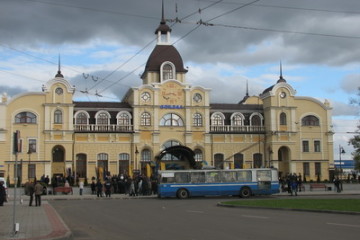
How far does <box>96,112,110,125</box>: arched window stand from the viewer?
195 ft

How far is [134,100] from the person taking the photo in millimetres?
59719

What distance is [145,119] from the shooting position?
60.2 m

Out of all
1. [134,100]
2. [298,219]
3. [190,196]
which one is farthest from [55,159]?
[298,219]

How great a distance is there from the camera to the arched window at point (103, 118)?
2345 inches

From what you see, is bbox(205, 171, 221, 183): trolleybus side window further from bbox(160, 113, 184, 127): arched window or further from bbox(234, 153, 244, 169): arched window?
bbox(234, 153, 244, 169): arched window

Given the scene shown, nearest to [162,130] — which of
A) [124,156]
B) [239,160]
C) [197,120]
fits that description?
[197,120]

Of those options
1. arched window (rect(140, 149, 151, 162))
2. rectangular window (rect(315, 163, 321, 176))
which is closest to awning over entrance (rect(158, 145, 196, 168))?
arched window (rect(140, 149, 151, 162))

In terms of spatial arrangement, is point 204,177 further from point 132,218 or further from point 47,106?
point 47,106

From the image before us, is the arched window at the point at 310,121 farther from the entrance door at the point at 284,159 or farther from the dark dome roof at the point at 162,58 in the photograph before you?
the dark dome roof at the point at 162,58

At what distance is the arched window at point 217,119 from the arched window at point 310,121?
1041cm

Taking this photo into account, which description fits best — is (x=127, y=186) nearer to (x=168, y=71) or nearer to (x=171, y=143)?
(x=171, y=143)

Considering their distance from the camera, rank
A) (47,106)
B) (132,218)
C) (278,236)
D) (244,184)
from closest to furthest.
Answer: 1. (278,236)
2. (132,218)
3. (244,184)
4. (47,106)

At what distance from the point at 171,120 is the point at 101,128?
848 centimetres

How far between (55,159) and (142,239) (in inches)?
1887
